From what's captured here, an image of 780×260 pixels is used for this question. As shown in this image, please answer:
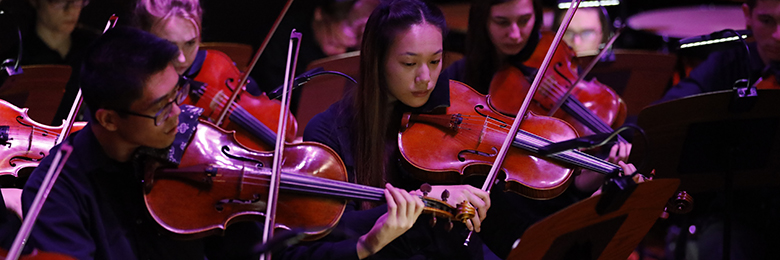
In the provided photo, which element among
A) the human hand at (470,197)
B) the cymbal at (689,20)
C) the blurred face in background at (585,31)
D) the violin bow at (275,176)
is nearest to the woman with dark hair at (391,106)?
the human hand at (470,197)

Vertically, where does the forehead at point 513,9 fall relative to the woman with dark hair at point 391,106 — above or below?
above

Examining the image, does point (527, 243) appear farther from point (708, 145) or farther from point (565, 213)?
point (708, 145)

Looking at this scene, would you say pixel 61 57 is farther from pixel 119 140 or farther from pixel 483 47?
pixel 483 47

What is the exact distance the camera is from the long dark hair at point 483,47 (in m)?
2.51

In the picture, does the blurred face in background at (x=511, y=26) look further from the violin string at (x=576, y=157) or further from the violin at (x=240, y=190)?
the violin at (x=240, y=190)

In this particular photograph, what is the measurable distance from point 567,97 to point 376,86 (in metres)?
0.80

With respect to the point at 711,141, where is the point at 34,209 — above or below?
below

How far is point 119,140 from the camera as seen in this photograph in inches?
58.4

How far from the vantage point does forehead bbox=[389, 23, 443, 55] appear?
1.94m

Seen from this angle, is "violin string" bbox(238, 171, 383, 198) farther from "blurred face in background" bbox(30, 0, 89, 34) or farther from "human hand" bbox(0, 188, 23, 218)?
"blurred face in background" bbox(30, 0, 89, 34)

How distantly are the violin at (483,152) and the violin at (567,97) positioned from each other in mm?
300

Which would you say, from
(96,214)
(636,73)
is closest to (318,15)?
(636,73)

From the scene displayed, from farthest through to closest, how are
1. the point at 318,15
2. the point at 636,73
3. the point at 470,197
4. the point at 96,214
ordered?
the point at 318,15 < the point at 636,73 < the point at 470,197 < the point at 96,214

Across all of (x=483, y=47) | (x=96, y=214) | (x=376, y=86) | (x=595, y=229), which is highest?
(x=483, y=47)
